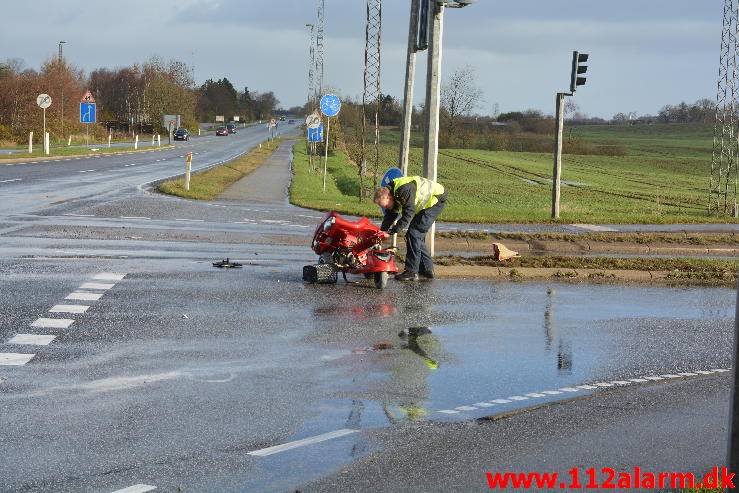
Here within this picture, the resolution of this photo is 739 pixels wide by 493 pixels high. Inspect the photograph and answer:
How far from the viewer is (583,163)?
94875 mm

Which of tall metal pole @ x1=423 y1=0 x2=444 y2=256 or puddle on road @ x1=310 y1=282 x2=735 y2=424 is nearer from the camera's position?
puddle on road @ x1=310 y1=282 x2=735 y2=424

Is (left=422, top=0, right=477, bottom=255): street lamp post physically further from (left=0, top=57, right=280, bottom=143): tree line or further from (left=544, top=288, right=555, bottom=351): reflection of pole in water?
(left=0, top=57, right=280, bottom=143): tree line

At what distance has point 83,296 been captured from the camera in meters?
12.6

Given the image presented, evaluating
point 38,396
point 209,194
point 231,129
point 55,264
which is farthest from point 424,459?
point 231,129

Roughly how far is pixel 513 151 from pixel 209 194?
8564 centimetres

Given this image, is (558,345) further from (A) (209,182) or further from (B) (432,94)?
(A) (209,182)

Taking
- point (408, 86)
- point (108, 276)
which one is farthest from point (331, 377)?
point (408, 86)

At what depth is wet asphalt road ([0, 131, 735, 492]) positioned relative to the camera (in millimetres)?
6578

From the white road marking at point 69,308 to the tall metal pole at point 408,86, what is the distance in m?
9.15

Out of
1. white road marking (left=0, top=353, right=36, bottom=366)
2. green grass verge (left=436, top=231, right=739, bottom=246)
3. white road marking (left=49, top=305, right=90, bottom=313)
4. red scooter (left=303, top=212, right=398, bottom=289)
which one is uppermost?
red scooter (left=303, top=212, right=398, bottom=289)

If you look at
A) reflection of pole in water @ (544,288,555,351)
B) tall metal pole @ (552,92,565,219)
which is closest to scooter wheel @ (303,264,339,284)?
reflection of pole in water @ (544,288,555,351)

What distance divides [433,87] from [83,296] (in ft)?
24.9

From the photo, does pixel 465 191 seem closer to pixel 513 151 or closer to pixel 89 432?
pixel 89 432

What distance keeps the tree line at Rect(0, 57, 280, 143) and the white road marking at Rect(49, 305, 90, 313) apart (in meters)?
68.4
